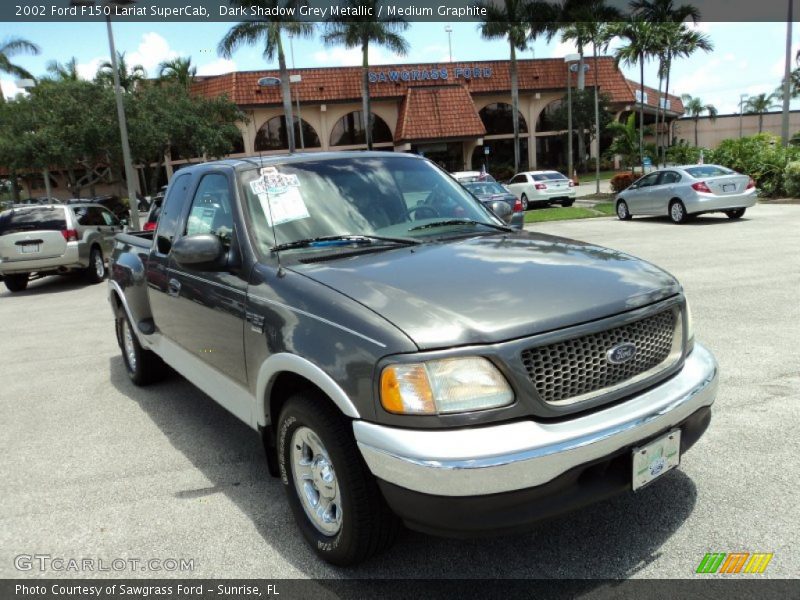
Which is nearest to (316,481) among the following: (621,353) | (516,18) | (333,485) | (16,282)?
(333,485)

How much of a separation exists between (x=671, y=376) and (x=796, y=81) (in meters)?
61.8

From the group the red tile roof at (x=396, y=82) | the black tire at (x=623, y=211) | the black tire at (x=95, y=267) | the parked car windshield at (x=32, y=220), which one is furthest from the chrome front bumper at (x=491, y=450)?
the red tile roof at (x=396, y=82)

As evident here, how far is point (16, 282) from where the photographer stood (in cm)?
1376

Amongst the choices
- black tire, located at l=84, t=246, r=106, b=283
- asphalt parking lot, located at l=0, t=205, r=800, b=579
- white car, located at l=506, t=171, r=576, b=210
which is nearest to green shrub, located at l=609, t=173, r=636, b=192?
white car, located at l=506, t=171, r=576, b=210

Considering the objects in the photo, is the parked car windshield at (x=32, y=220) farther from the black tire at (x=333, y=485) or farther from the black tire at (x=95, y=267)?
the black tire at (x=333, y=485)

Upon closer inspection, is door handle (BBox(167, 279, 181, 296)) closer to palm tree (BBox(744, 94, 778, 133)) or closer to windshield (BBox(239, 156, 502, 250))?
windshield (BBox(239, 156, 502, 250))

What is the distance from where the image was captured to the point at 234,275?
3.51 m

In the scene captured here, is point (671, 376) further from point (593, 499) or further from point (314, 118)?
point (314, 118)

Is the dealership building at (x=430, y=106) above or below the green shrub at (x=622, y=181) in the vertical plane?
above

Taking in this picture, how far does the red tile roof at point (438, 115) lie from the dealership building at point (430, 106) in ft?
0.22

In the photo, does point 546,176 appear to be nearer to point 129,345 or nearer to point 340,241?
point 129,345

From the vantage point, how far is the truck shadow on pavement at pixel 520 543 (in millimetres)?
2883

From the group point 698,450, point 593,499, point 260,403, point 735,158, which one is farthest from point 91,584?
point 735,158

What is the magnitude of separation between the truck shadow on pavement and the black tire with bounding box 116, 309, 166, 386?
218cm
